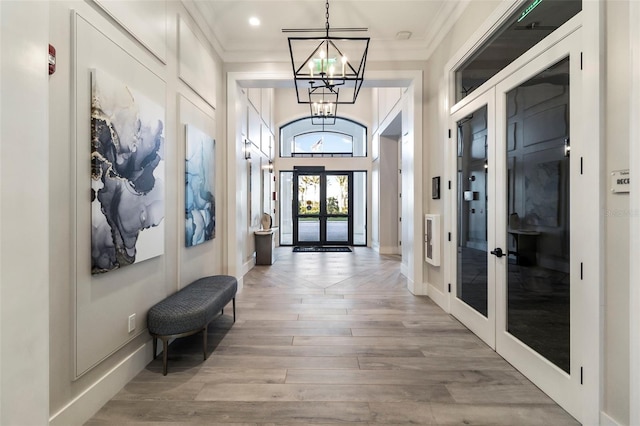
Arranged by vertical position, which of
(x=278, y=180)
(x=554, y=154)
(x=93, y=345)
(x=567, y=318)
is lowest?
(x=93, y=345)

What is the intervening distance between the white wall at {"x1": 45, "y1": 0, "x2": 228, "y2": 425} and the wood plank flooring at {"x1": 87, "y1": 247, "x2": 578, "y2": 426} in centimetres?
30

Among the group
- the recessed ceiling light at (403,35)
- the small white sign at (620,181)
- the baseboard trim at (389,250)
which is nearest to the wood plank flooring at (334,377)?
A: the small white sign at (620,181)

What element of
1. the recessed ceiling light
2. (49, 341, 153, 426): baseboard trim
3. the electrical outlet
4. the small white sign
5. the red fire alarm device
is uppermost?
the recessed ceiling light

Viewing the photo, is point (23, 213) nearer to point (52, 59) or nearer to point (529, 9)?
point (52, 59)

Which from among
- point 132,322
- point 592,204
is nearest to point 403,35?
point 592,204

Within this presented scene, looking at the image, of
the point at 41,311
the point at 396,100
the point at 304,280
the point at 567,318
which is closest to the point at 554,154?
the point at 567,318

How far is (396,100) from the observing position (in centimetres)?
623

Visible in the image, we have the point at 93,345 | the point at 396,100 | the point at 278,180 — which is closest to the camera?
the point at 93,345

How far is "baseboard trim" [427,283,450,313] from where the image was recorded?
12.3 feet

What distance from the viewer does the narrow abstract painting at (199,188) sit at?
10.4ft

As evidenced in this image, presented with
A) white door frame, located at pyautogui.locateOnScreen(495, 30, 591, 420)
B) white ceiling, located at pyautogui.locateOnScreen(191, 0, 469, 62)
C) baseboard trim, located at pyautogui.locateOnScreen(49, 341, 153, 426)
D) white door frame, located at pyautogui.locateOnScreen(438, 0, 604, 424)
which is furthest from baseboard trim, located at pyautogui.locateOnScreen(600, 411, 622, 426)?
white ceiling, located at pyautogui.locateOnScreen(191, 0, 469, 62)

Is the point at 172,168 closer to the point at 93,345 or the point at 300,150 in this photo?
the point at 93,345

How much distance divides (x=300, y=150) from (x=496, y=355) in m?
8.40

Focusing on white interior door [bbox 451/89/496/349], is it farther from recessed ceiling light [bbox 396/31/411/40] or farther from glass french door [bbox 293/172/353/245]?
glass french door [bbox 293/172/353/245]
